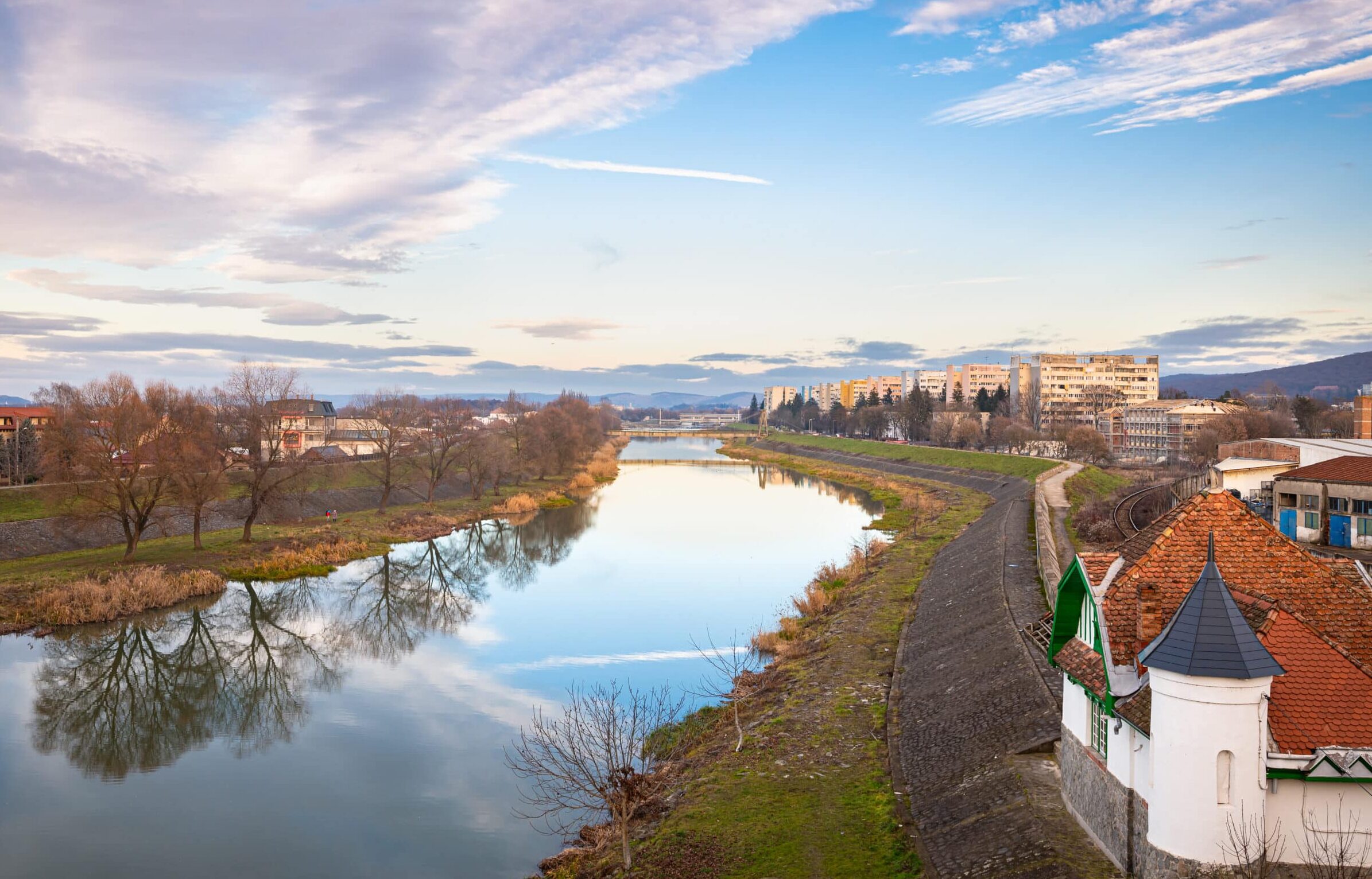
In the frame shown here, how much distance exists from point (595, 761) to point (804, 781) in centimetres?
337

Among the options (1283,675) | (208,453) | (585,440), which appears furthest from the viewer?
(585,440)

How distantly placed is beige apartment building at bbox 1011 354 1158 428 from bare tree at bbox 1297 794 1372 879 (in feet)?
364

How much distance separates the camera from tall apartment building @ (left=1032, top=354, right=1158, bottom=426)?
116 m

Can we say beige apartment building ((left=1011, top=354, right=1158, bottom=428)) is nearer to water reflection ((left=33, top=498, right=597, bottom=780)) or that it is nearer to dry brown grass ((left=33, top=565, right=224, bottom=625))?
water reflection ((left=33, top=498, right=597, bottom=780))

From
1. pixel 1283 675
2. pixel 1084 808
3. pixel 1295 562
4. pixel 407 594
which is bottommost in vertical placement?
pixel 407 594

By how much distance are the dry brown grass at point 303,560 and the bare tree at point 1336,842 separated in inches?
1361

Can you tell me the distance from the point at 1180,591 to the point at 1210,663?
2.55 meters

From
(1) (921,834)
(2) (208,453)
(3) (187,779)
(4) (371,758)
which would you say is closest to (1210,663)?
(1) (921,834)

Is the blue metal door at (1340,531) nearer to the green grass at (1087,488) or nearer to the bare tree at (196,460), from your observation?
the green grass at (1087,488)

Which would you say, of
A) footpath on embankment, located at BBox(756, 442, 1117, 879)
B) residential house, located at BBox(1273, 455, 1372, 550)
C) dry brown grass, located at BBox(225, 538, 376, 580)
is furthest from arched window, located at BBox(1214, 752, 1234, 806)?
dry brown grass, located at BBox(225, 538, 376, 580)

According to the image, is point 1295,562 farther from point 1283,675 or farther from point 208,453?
point 208,453

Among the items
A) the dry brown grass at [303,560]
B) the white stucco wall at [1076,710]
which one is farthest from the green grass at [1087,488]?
the dry brown grass at [303,560]

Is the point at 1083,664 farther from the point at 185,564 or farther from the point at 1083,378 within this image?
the point at 1083,378

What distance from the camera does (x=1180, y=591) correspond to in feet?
31.4
